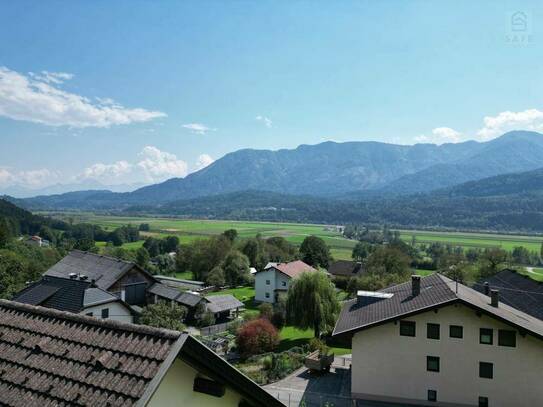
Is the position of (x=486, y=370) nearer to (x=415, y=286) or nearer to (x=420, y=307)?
(x=420, y=307)

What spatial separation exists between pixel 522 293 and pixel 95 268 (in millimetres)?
42723

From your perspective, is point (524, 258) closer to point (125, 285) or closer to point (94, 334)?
point (125, 285)

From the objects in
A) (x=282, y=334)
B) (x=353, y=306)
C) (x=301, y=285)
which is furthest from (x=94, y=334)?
(x=282, y=334)

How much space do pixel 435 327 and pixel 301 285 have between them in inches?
658

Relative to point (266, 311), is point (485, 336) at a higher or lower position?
higher

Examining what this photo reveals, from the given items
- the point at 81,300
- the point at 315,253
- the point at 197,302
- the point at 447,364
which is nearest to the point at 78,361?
the point at 447,364

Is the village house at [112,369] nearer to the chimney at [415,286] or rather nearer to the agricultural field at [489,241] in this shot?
the chimney at [415,286]

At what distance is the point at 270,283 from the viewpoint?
195ft

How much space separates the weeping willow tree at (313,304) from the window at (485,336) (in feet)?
54.0

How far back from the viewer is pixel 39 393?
402cm

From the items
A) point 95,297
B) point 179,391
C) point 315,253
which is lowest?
point 315,253

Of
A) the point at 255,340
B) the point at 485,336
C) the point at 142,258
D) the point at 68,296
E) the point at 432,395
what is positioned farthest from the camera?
the point at 142,258

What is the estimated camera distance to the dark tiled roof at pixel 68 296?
33.7m

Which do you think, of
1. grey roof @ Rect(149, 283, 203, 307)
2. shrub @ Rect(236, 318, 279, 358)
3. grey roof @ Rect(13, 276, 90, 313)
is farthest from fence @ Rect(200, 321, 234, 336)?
grey roof @ Rect(13, 276, 90, 313)
